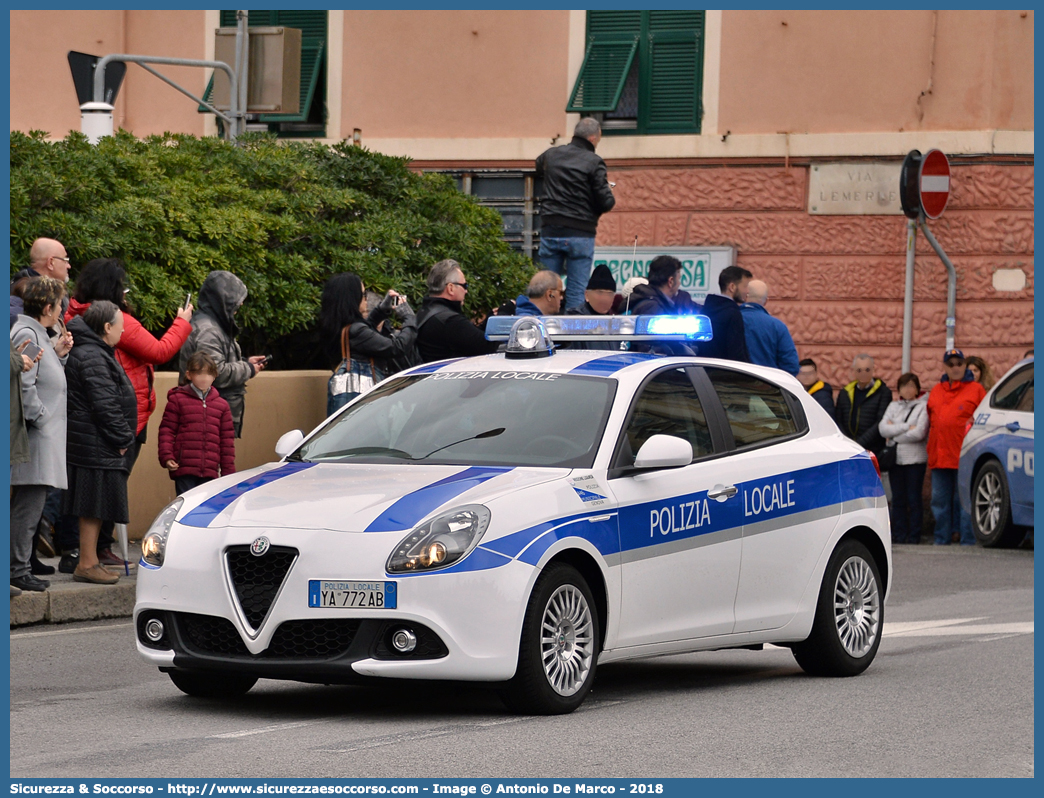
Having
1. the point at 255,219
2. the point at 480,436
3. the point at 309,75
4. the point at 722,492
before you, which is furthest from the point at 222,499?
the point at 309,75

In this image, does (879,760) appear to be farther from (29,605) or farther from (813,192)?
(813,192)

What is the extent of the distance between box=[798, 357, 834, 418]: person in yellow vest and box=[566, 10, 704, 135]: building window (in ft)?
12.8

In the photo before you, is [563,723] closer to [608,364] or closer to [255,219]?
[608,364]

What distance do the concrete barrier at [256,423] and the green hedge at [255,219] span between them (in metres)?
0.92

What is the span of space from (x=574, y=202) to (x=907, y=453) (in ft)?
18.0

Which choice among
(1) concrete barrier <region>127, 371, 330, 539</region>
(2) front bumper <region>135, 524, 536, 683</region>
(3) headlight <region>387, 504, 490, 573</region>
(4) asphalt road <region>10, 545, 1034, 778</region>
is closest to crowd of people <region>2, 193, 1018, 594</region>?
(4) asphalt road <region>10, 545, 1034, 778</region>

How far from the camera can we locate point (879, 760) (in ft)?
21.6

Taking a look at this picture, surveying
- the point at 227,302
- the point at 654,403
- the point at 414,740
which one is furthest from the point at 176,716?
the point at 227,302

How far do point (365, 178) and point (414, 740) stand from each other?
12.9 metres

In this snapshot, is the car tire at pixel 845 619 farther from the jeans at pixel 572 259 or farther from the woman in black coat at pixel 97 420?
the jeans at pixel 572 259

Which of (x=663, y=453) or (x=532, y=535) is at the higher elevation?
(x=663, y=453)

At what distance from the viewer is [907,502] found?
1914 cm

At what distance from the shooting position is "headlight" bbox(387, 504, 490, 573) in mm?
6961
